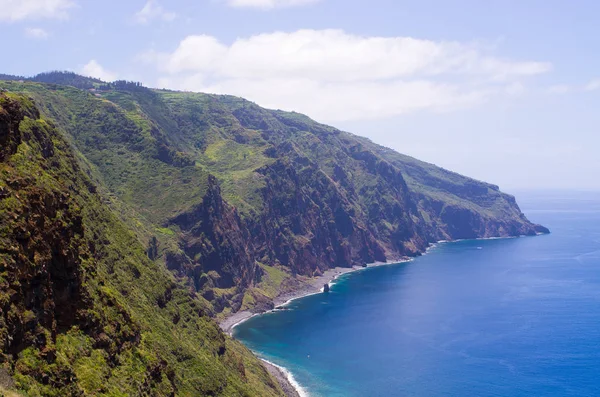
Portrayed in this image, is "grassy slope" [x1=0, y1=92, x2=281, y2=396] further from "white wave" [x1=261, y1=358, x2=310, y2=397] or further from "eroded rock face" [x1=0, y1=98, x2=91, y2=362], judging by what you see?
"white wave" [x1=261, y1=358, x2=310, y2=397]

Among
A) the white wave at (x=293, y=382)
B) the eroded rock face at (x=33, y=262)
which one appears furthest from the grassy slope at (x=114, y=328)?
the white wave at (x=293, y=382)

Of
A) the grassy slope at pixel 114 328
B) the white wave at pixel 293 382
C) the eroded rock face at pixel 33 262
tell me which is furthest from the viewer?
the white wave at pixel 293 382

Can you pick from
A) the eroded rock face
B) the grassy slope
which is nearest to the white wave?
the grassy slope

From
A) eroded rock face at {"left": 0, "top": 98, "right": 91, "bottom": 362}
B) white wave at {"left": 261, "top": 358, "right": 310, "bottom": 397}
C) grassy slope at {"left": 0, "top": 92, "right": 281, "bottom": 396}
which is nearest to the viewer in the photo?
eroded rock face at {"left": 0, "top": 98, "right": 91, "bottom": 362}

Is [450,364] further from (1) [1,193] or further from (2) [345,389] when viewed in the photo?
(1) [1,193]

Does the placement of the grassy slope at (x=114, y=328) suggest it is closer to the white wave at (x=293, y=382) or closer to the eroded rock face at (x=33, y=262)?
the eroded rock face at (x=33, y=262)

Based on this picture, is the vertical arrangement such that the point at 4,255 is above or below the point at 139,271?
above

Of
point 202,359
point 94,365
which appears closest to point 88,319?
point 94,365

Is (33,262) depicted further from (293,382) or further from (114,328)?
(293,382)
